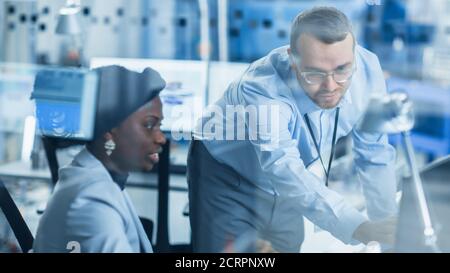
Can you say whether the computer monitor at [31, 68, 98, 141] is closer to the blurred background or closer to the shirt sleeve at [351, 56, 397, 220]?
the blurred background

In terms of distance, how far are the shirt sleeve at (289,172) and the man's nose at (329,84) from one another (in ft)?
0.37

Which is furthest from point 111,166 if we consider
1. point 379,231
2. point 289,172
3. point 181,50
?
point 379,231

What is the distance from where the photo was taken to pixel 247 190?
1.68 meters

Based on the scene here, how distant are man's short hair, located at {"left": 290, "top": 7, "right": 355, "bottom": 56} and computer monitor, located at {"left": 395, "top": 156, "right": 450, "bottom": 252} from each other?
0.43 metres

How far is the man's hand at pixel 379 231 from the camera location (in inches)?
65.7

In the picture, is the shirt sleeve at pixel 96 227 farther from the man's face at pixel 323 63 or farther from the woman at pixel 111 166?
the man's face at pixel 323 63

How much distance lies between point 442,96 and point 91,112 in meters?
0.93

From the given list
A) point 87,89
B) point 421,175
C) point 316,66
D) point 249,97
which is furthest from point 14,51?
point 421,175

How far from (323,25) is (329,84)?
0.15 metres

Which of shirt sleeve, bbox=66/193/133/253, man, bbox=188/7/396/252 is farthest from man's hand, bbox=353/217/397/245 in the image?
shirt sleeve, bbox=66/193/133/253

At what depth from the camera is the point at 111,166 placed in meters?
1.69
